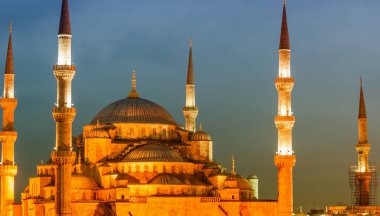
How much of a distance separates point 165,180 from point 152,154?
256 cm

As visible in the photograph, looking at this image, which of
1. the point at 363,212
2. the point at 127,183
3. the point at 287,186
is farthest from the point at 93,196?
the point at 363,212

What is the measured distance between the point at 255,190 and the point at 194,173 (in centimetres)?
668

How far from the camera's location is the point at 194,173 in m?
70.2

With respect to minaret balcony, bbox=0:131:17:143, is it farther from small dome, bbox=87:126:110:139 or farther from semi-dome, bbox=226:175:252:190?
semi-dome, bbox=226:175:252:190

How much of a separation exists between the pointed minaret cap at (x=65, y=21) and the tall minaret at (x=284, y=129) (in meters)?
12.5

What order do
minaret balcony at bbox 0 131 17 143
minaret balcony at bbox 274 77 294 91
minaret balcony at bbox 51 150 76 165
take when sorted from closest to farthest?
1. minaret balcony at bbox 51 150 76 165
2. minaret balcony at bbox 274 77 294 91
3. minaret balcony at bbox 0 131 17 143

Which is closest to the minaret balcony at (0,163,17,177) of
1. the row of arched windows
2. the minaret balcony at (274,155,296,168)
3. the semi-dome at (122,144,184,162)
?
the row of arched windows

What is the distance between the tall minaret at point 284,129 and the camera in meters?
62.8

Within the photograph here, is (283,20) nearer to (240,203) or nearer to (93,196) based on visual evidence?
(240,203)

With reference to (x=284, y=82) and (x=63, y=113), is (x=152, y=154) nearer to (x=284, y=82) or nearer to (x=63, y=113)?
(x=63, y=113)

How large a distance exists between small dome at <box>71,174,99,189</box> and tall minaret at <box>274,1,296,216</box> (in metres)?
11.6

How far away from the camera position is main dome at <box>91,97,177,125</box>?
7244 centimetres

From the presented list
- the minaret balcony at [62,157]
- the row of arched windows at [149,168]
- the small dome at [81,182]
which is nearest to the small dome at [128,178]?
the row of arched windows at [149,168]

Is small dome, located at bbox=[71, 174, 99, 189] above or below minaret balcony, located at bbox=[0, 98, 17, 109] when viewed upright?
below
